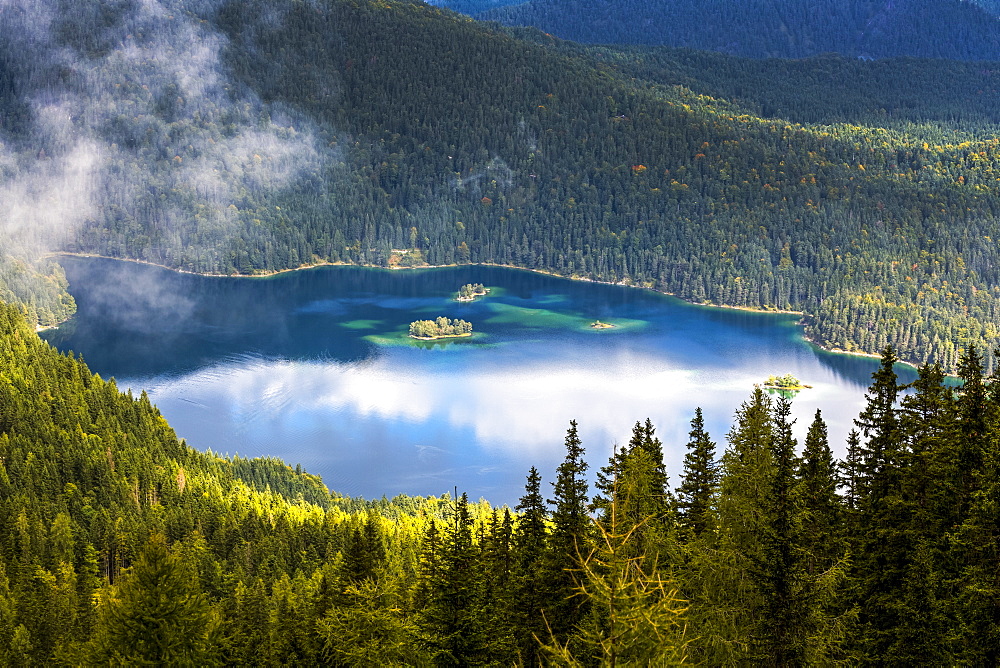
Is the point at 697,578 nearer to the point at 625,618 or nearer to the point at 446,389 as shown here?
the point at 625,618

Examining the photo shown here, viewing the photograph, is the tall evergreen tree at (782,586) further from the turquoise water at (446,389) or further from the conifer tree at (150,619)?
the turquoise water at (446,389)

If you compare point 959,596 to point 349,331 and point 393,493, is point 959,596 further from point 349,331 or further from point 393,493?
point 349,331

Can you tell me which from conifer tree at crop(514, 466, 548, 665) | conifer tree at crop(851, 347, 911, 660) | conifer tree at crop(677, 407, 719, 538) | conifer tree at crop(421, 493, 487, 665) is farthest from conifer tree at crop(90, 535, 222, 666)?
conifer tree at crop(851, 347, 911, 660)

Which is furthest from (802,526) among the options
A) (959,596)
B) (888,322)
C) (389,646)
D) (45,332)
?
(45,332)

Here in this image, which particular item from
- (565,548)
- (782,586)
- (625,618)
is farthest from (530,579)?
(625,618)

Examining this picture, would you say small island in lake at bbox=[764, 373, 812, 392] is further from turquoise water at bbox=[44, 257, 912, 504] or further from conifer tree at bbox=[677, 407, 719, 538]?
conifer tree at bbox=[677, 407, 719, 538]

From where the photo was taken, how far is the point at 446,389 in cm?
15650

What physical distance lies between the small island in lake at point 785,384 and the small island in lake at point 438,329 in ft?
195

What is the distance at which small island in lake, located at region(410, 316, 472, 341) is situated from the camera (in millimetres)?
191875

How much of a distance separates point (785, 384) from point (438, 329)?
65.8 m

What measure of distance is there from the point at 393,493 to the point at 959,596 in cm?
9313

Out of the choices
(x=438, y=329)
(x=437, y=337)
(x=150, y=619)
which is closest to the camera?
(x=150, y=619)

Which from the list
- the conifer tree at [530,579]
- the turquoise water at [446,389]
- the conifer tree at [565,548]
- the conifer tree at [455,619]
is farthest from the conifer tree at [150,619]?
the turquoise water at [446,389]

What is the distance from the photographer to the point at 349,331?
19662 centimetres
